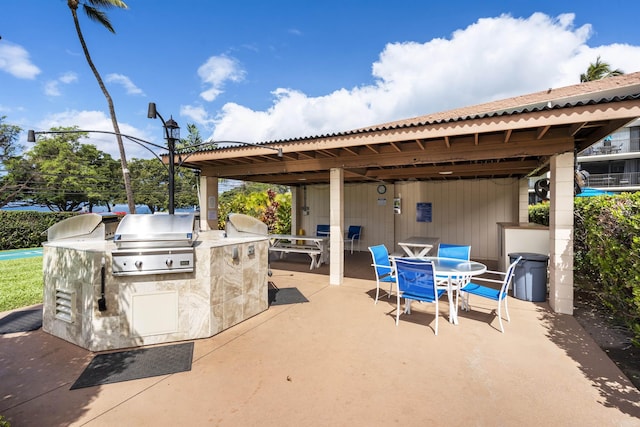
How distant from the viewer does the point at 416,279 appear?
3.55 metres

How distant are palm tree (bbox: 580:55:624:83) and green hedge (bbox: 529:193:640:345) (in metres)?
22.2

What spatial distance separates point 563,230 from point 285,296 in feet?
14.3

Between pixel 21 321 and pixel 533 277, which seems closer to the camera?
pixel 21 321

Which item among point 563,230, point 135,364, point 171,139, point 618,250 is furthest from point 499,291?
point 171,139

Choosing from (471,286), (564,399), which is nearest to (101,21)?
(471,286)

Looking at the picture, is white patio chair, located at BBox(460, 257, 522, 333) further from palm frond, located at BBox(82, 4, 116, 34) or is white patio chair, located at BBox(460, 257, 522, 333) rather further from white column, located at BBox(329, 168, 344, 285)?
palm frond, located at BBox(82, 4, 116, 34)

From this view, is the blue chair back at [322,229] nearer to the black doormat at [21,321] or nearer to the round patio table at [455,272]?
the round patio table at [455,272]

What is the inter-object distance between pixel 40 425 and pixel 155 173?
29.7 metres

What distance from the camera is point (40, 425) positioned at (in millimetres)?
1935

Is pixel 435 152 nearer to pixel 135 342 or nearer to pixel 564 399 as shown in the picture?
pixel 564 399

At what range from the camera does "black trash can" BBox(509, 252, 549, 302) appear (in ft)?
15.2

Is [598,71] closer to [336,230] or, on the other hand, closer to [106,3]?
[336,230]

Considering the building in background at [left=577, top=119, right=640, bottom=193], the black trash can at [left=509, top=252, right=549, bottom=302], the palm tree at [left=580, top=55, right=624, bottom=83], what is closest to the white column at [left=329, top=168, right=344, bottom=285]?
the black trash can at [left=509, top=252, right=549, bottom=302]

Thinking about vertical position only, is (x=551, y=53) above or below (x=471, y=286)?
above
